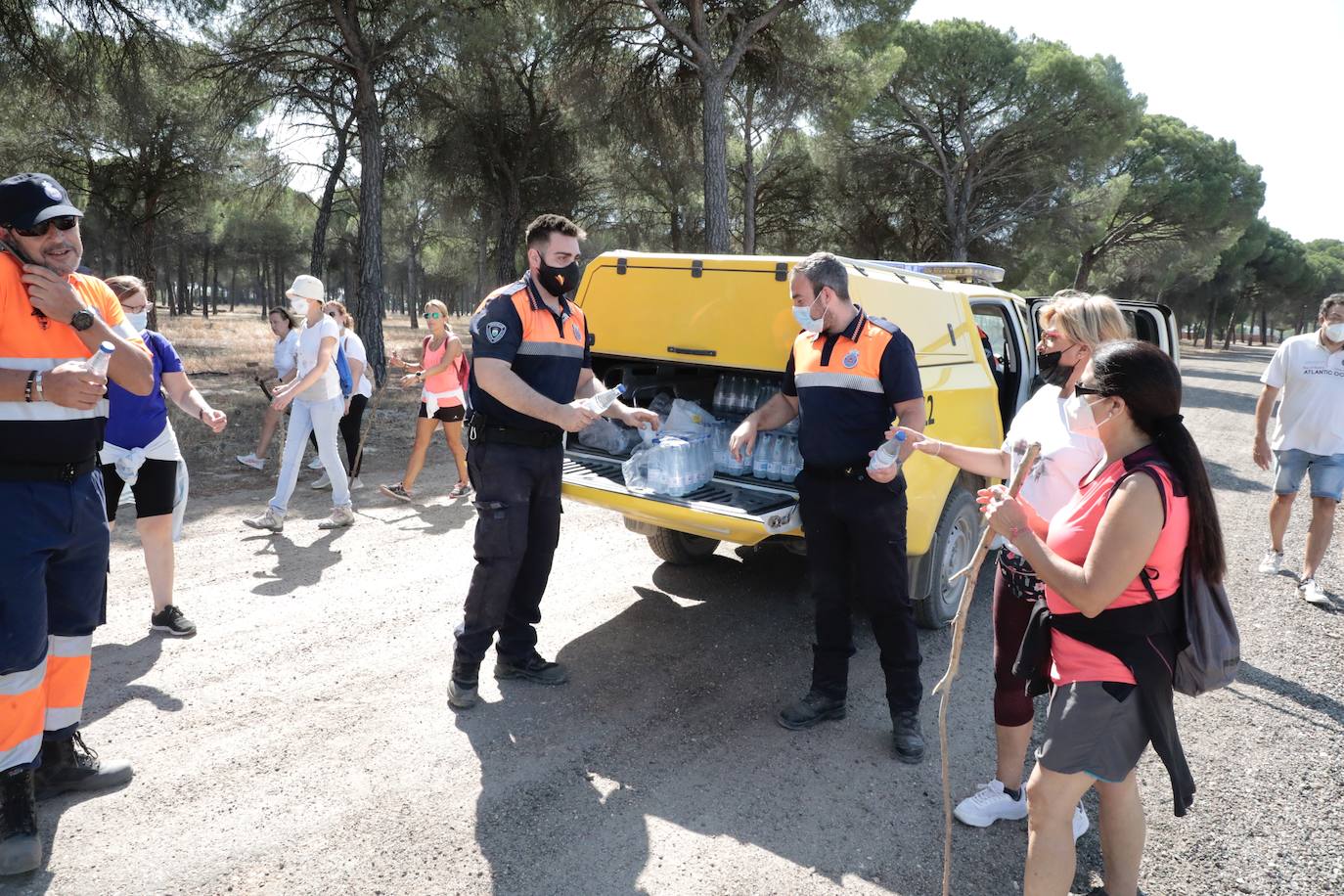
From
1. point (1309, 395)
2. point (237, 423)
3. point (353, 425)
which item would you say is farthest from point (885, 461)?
point (237, 423)

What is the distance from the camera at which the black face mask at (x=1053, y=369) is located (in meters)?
3.11

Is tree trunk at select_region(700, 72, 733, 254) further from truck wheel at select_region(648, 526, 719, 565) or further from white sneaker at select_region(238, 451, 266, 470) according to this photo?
truck wheel at select_region(648, 526, 719, 565)

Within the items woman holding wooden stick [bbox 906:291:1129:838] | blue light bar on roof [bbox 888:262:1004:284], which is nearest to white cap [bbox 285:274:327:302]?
blue light bar on roof [bbox 888:262:1004:284]

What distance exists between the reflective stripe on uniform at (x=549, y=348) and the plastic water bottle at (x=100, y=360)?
5.06 feet

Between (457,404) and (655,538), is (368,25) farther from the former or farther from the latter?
(655,538)

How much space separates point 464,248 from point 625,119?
15.6 meters

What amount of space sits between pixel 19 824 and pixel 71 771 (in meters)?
0.37

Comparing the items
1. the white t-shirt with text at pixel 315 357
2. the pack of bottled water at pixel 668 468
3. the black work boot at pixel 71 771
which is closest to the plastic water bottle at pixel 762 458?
the pack of bottled water at pixel 668 468

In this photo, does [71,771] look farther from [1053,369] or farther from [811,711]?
[1053,369]

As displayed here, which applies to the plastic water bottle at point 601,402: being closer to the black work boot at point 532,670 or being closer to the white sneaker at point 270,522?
the black work boot at point 532,670

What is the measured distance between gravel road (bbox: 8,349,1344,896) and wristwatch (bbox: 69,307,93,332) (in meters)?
1.72

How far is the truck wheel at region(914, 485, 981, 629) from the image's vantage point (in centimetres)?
472

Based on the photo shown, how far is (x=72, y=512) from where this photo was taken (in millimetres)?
2795

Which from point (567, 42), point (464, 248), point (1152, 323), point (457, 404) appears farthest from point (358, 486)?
point (464, 248)
